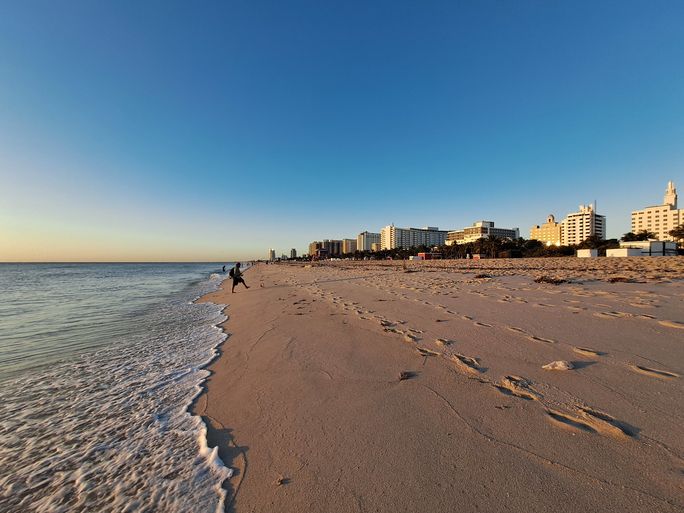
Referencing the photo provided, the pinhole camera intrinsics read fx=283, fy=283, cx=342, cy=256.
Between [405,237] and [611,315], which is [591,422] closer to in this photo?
[611,315]

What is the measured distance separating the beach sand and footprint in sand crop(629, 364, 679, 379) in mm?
33

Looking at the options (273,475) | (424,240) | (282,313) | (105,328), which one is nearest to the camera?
(273,475)

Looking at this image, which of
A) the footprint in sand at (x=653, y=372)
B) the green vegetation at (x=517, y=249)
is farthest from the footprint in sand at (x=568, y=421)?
the green vegetation at (x=517, y=249)

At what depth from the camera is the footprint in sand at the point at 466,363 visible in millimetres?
3869

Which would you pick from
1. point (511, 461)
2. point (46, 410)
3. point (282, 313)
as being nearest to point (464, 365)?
point (511, 461)

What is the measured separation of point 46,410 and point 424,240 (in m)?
204

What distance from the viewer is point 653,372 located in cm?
342

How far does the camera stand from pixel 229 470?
240cm

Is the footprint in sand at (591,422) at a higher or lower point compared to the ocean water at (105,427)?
higher

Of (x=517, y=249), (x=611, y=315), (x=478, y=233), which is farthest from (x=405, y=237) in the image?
(x=611, y=315)

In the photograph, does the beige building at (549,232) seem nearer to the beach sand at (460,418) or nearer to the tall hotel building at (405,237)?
the tall hotel building at (405,237)

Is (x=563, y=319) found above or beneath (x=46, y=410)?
above

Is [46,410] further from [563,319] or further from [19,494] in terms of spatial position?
[563,319]

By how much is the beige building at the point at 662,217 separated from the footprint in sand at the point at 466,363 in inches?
6871
